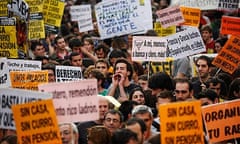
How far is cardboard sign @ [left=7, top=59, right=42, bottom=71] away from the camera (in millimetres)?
17000

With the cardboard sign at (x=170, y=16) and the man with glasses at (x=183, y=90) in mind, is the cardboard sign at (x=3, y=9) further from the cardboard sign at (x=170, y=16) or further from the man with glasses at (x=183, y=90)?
the man with glasses at (x=183, y=90)

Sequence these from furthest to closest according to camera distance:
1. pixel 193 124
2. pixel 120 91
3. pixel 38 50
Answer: pixel 38 50
pixel 120 91
pixel 193 124

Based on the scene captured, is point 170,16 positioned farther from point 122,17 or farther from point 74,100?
point 74,100

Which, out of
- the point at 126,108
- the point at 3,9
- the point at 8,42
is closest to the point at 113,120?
the point at 126,108

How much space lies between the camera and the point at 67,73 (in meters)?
17.3

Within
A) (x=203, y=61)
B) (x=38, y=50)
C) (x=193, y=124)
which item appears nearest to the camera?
(x=193, y=124)

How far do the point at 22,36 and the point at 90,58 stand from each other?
3330mm

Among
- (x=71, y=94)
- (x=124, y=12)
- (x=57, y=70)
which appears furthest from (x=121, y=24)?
(x=71, y=94)

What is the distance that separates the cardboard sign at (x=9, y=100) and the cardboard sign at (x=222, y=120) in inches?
85.2

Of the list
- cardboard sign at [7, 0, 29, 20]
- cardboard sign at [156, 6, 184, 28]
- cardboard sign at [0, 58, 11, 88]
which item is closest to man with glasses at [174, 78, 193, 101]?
cardboard sign at [0, 58, 11, 88]

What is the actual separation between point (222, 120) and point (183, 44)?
6.45 meters

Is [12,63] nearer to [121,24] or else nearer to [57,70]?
[57,70]

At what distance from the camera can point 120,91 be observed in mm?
16766

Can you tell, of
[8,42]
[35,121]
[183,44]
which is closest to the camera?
[35,121]
